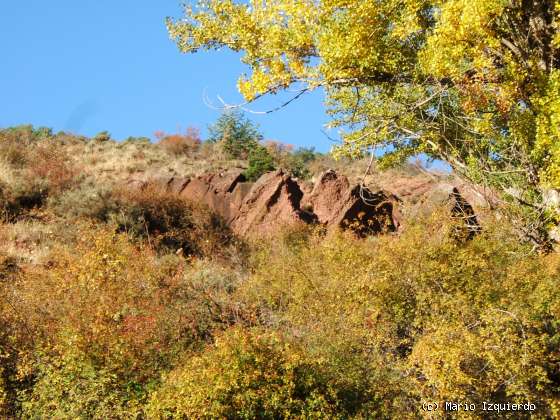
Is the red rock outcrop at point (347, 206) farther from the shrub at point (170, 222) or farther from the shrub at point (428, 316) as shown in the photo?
the shrub at point (428, 316)

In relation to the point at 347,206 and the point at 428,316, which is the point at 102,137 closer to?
the point at 347,206

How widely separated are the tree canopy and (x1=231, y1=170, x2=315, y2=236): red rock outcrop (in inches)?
425

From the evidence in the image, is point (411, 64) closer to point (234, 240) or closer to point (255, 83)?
point (255, 83)

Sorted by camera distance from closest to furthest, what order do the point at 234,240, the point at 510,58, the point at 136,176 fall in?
the point at 510,58
the point at 234,240
the point at 136,176

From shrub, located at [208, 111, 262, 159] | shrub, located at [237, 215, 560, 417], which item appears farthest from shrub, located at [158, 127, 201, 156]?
shrub, located at [237, 215, 560, 417]

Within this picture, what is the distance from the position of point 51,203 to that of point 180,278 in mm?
13078

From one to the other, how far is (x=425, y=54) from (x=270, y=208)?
14792 millimetres

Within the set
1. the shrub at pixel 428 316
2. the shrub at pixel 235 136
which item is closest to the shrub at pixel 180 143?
the shrub at pixel 235 136

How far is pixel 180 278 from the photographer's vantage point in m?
15.1

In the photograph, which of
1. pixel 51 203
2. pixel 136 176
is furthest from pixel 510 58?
pixel 136 176

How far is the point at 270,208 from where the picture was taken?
86.7 ft

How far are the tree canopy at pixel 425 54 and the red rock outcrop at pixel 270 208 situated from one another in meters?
10.8

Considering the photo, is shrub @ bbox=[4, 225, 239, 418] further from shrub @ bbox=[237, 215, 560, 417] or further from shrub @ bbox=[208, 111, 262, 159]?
shrub @ bbox=[208, 111, 262, 159]

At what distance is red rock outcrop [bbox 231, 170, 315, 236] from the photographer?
83.7 feet
